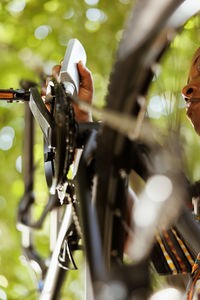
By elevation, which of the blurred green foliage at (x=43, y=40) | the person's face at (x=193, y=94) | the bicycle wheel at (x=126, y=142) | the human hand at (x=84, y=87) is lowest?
the bicycle wheel at (x=126, y=142)

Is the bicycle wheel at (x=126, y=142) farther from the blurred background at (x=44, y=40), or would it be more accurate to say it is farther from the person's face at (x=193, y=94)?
the blurred background at (x=44, y=40)

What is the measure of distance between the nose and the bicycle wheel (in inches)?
13.9

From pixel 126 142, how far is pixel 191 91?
39 cm

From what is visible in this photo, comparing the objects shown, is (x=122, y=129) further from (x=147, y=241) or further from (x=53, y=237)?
(x=53, y=237)

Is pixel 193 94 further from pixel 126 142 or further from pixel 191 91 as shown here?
pixel 126 142

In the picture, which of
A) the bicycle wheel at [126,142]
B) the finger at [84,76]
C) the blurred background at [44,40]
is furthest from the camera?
the blurred background at [44,40]

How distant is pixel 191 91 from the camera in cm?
77

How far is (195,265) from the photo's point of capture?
2.00 ft

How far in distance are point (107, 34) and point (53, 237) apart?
5.82 feet

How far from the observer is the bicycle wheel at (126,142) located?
367 millimetres

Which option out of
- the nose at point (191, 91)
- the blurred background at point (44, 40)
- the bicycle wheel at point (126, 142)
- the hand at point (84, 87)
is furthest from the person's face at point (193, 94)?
the blurred background at point (44, 40)

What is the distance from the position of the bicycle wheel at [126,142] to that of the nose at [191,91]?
35 cm

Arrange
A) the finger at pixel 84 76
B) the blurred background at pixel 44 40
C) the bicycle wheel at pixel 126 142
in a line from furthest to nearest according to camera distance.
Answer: the blurred background at pixel 44 40
the finger at pixel 84 76
the bicycle wheel at pixel 126 142

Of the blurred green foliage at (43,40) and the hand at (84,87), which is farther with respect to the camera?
the blurred green foliage at (43,40)
